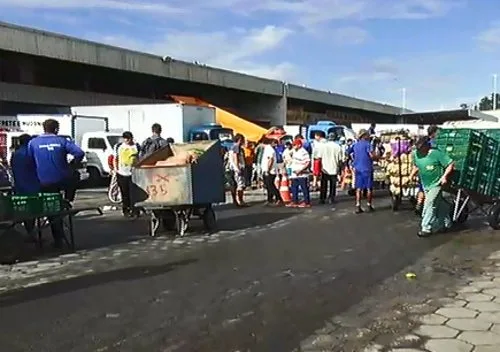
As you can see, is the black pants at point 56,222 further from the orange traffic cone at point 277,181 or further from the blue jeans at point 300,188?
the orange traffic cone at point 277,181

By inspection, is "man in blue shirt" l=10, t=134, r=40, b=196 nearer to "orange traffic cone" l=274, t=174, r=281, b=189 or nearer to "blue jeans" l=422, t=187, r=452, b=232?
"blue jeans" l=422, t=187, r=452, b=232

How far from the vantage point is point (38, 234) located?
34.2 ft

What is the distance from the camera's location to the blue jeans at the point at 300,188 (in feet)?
54.8

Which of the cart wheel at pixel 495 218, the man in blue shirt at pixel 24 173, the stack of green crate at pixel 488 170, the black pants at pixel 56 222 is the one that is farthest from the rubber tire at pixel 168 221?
the cart wheel at pixel 495 218

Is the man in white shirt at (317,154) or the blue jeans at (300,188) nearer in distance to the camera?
the blue jeans at (300,188)

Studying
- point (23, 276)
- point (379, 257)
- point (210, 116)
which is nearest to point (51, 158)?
point (23, 276)

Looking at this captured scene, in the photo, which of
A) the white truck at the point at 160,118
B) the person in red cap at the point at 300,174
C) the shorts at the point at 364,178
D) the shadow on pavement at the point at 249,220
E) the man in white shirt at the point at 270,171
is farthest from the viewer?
the white truck at the point at 160,118

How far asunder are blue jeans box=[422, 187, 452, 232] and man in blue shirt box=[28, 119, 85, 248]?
552 cm

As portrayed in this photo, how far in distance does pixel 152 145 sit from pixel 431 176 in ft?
16.8

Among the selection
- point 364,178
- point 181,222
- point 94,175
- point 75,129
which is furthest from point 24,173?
point 75,129

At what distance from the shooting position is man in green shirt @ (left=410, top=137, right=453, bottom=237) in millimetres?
11211

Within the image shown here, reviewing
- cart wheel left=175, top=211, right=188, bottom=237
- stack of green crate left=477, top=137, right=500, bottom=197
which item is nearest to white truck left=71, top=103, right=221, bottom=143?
cart wheel left=175, top=211, right=188, bottom=237

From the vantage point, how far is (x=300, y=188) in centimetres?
1702

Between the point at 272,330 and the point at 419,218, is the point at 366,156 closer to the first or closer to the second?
the point at 419,218
